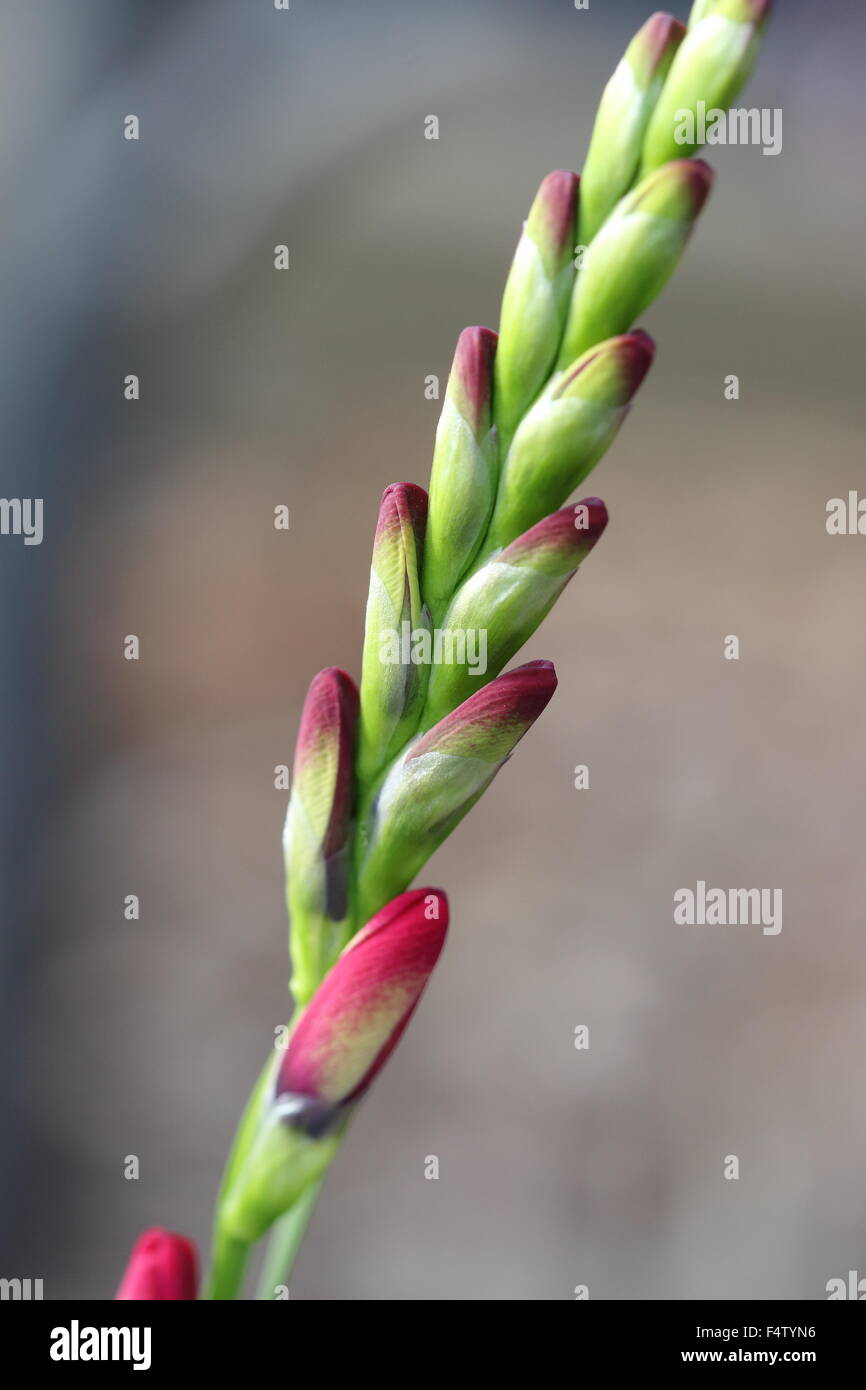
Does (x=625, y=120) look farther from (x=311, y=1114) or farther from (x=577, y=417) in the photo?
(x=311, y=1114)

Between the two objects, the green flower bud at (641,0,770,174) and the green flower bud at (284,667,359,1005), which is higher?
the green flower bud at (641,0,770,174)

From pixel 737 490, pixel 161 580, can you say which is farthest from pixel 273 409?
pixel 737 490

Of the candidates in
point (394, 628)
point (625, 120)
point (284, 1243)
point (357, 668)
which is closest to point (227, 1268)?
point (284, 1243)

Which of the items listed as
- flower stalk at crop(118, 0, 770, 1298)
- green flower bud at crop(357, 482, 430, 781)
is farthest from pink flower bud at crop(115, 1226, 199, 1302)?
green flower bud at crop(357, 482, 430, 781)

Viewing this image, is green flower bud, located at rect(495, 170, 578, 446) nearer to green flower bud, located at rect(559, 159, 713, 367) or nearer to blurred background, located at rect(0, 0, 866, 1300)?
green flower bud, located at rect(559, 159, 713, 367)

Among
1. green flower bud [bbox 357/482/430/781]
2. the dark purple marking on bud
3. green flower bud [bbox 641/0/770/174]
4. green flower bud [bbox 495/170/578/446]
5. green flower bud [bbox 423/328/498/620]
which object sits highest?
green flower bud [bbox 641/0/770/174]

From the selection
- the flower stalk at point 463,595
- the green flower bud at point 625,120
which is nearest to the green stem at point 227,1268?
the flower stalk at point 463,595
